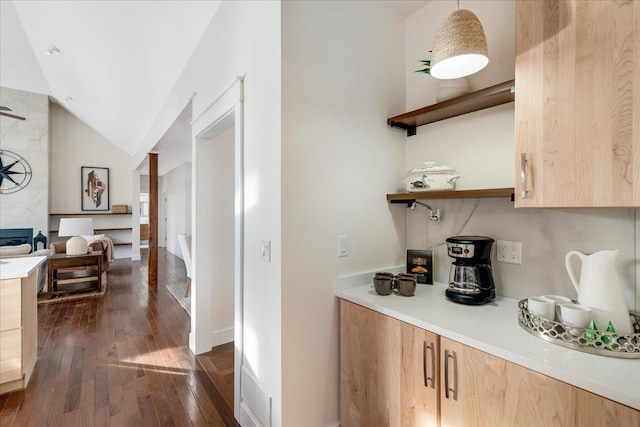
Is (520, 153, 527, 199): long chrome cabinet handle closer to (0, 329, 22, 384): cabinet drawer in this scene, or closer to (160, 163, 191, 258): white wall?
(0, 329, 22, 384): cabinet drawer

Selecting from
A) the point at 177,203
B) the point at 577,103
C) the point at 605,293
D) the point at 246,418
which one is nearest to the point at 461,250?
the point at 605,293

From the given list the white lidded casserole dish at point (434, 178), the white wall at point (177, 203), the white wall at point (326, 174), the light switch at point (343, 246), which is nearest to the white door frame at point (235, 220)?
the white wall at point (326, 174)

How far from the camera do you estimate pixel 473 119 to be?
1755 mm

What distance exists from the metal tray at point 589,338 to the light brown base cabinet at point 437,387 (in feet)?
0.65

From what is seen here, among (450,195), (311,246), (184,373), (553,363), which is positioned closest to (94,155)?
(184,373)

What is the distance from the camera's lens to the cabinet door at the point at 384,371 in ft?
4.09

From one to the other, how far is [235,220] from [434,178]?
1.28 metres

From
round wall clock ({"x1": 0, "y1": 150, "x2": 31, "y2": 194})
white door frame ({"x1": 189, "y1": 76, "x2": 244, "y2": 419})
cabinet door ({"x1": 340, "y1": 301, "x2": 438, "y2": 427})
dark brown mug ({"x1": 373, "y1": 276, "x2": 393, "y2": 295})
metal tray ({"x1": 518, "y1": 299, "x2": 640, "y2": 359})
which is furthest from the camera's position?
round wall clock ({"x1": 0, "y1": 150, "x2": 31, "y2": 194})

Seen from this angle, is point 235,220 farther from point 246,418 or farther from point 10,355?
point 10,355

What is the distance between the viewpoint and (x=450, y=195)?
1571mm

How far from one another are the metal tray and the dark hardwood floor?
1.87 m

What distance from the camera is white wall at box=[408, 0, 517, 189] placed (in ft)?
5.27

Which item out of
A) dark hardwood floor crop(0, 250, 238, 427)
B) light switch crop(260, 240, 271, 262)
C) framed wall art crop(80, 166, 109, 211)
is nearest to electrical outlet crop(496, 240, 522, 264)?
light switch crop(260, 240, 271, 262)

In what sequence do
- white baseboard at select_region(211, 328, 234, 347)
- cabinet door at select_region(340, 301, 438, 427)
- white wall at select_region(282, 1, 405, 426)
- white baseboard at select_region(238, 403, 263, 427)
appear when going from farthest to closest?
1. white baseboard at select_region(211, 328, 234, 347)
2. white baseboard at select_region(238, 403, 263, 427)
3. white wall at select_region(282, 1, 405, 426)
4. cabinet door at select_region(340, 301, 438, 427)
